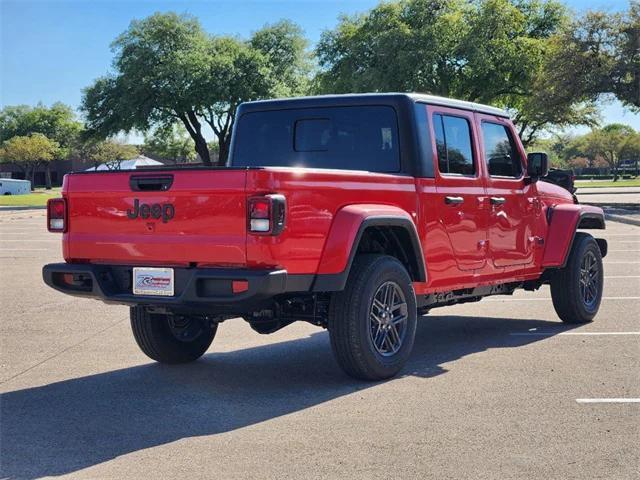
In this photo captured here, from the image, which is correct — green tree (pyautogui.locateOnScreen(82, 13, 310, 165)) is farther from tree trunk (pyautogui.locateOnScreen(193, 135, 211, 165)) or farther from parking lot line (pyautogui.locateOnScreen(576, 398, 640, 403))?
parking lot line (pyautogui.locateOnScreen(576, 398, 640, 403))

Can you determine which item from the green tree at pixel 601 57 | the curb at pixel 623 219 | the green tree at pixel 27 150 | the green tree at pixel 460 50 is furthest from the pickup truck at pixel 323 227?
the green tree at pixel 27 150

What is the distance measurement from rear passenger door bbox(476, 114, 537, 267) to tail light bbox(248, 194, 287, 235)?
2733mm

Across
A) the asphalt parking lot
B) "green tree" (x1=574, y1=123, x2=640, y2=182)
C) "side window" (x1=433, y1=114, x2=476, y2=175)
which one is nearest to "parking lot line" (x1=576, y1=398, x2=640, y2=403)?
the asphalt parking lot

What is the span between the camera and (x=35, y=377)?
649 cm

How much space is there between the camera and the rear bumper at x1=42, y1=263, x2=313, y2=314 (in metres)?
5.30

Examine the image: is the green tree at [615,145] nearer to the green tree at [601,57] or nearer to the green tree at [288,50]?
the green tree at [288,50]

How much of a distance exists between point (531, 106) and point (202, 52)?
21452 millimetres

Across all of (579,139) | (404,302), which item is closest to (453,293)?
(404,302)

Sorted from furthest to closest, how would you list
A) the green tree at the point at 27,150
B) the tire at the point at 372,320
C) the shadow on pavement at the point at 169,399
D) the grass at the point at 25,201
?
the green tree at the point at 27,150, the grass at the point at 25,201, the tire at the point at 372,320, the shadow on pavement at the point at 169,399

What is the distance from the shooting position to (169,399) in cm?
577

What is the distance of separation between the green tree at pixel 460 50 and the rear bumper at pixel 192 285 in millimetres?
34893

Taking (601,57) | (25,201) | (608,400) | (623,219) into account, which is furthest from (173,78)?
(608,400)

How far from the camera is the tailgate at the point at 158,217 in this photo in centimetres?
540

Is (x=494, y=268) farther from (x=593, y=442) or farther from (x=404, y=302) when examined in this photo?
(x=593, y=442)
